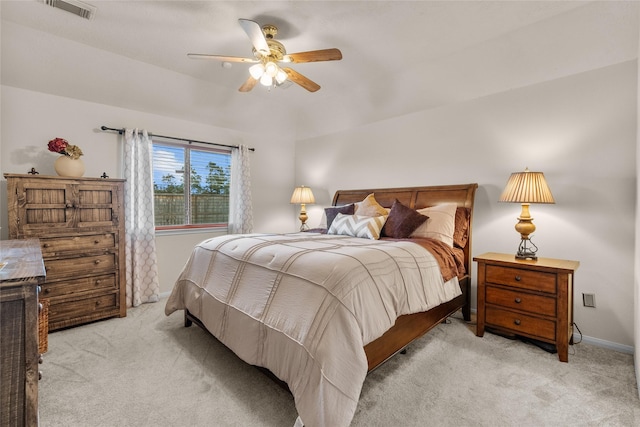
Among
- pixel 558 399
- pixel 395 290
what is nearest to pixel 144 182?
pixel 395 290

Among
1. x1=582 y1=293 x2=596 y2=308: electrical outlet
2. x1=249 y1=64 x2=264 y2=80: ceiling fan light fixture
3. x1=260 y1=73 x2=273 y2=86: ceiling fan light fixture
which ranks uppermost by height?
x1=249 y1=64 x2=264 y2=80: ceiling fan light fixture

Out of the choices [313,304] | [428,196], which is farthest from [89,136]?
[428,196]

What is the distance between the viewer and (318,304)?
60.9 inches

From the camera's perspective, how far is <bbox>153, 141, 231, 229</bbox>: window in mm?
3912

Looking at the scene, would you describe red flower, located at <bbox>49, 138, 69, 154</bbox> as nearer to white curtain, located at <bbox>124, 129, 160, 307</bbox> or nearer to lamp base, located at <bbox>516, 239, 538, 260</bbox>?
white curtain, located at <bbox>124, 129, 160, 307</bbox>

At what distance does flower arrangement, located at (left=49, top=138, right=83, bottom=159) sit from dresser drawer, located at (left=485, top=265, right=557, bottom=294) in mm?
4021

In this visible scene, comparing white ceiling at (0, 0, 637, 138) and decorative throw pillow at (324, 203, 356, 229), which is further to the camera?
decorative throw pillow at (324, 203, 356, 229)

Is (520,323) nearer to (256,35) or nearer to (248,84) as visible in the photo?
(256,35)

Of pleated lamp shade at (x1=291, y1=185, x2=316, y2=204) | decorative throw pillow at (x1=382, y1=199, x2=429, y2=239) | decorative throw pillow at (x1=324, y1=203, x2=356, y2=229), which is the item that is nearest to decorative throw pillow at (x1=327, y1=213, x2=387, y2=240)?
decorative throw pillow at (x1=382, y1=199, x2=429, y2=239)

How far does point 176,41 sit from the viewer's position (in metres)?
2.79

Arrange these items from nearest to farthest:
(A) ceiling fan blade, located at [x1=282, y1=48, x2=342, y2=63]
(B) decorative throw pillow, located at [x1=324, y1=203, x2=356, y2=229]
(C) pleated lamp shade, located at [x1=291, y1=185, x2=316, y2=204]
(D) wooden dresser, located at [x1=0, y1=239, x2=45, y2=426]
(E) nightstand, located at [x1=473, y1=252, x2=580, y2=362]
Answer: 1. (D) wooden dresser, located at [x1=0, y1=239, x2=45, y2=426]
2. (E) nightstand, located at [x1=473, y1=252, x2=580, y2=362]
3. (A) ceiling fan blade, located at [x1=282, y1=48, x2=342, y2=63]
4. (B) decorative throw pillow, located at [x1=324, y1=203, x2=356, y2=229]
5. (C) pleated lamp shade, located at [x1=291, y1=185, x2=316, y2=204]

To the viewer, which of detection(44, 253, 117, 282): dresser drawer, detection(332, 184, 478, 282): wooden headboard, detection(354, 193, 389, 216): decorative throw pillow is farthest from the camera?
detection(354, 193, 389, 216): decorative throw pillow

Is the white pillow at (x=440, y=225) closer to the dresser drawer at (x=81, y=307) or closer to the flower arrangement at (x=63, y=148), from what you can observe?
the dresser drawer at (x=81, y=307)

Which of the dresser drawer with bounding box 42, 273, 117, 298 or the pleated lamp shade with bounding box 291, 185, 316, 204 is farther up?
the pleated lamp shade with bounding box 291, 185, 316, 204
